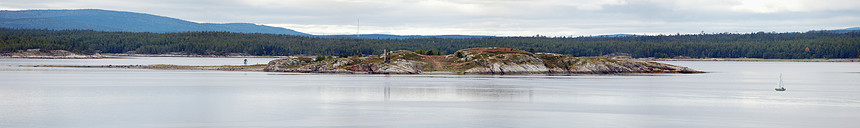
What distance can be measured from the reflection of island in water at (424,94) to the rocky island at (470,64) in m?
38.6

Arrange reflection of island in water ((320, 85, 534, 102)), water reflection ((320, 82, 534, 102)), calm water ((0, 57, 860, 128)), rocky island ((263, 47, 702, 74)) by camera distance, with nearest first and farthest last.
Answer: calm water ((0, 57, 860, 128)), water reflection ((320, 82, 534, 102)), reflection of island in water ((320, 85, 534, 102)), rocky island ((263, 47, 702, 74))

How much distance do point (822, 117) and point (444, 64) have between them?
71384mm

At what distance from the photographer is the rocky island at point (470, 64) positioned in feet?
339

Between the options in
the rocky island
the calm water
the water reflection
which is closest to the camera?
the calm water

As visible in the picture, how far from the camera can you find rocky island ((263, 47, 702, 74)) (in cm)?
10344

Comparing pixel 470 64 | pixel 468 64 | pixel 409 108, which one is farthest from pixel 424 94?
pixel 468 64

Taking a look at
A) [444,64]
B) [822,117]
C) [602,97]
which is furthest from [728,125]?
[444,64]

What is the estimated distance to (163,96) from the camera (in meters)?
53.0

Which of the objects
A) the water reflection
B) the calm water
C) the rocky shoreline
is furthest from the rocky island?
the calm water

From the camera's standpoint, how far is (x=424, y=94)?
5566 centimetres

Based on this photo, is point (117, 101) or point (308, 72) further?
point (308, 72)

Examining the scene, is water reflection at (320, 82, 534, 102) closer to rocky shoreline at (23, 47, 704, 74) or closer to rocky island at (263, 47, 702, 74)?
rocky island at (263, 47, 702, 74)

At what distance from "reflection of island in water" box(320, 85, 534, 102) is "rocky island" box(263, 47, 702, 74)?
126 feet

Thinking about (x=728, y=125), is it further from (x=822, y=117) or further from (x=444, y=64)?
(x=444, y=64)
